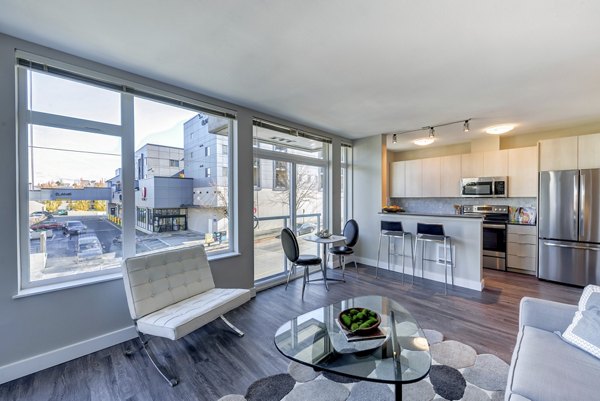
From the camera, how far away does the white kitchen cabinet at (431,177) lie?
5551mm

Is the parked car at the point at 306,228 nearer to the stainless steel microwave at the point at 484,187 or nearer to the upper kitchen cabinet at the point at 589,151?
the stainless steel microwave at the point at 484,187

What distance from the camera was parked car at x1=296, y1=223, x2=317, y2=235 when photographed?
456cm

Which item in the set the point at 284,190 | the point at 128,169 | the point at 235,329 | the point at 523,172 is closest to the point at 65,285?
the point at 128,169

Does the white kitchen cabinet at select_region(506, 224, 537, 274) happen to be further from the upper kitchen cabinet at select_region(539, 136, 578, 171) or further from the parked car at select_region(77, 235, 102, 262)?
the parked car at select_region(77, 235, 102, 262)

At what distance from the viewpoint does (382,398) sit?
5.74ft

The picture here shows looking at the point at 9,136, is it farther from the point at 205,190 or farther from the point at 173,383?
the point at 173,383

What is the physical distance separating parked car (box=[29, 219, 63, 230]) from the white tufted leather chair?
67cm

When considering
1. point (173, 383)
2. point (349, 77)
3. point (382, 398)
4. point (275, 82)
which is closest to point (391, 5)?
point (349, 77)

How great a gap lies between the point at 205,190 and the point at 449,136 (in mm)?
4618

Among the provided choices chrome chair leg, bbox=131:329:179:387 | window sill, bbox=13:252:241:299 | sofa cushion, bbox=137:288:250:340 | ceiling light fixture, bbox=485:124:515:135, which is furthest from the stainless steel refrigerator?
window sill, bbox=13:252:241:299

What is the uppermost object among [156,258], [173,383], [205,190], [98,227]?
[205,190]

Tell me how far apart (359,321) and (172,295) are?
5.78 ft

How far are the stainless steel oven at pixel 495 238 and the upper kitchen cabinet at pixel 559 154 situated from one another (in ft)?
3.60

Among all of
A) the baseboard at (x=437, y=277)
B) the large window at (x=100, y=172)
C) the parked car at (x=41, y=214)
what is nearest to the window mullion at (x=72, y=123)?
the large window at (x=100, y=172)
